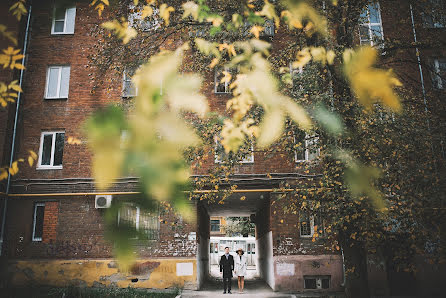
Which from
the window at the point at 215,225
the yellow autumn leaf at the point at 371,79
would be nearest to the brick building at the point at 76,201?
the yellow autumn leaf at the point at 371,79

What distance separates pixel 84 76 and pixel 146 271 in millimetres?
8193

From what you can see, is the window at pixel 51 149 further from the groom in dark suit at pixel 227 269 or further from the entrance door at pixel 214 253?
the entrance door at pixel 214 253

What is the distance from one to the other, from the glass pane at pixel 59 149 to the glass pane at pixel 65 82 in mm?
1701

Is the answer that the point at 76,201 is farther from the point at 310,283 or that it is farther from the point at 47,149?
the point at 310,283

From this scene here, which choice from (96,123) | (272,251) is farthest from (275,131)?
(272,251)

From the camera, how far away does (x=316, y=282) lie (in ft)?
41.6

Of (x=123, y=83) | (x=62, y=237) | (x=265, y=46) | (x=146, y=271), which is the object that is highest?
(x=123, y=83)

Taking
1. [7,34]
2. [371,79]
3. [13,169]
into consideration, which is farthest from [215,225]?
[371,79]

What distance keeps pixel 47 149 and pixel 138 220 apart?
572 inches

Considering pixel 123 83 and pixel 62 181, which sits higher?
pixel 123 83

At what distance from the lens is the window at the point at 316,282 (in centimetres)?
1265

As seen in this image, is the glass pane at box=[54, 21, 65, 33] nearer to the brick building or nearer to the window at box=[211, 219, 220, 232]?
the brick building

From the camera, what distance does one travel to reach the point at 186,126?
1310 mm

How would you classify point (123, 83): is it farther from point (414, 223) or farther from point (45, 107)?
point (414, 223)
